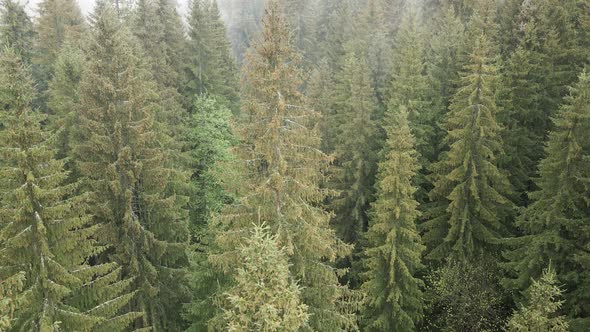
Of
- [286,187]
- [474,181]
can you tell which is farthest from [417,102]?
[286,187]

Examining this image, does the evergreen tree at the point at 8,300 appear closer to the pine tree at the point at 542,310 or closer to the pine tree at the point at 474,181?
the pine tree at the point at 542,310

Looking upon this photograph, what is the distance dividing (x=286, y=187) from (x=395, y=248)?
29.1ft

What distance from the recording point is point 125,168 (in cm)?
1950

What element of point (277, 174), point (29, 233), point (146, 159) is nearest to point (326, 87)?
point (146, 159)

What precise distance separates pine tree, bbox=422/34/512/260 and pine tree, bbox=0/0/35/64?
114 ft

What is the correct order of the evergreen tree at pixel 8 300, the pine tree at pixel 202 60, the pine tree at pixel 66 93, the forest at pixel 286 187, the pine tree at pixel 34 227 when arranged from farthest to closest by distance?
1. the pine tree at pixel 202 60
2. the pine tree at pixel 66 93
3. the forest at pixel 286 187
4. the pine tree at pixel 34 227
5. the evergreen tree at pixel 8 300

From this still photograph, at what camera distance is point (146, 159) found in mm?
19984

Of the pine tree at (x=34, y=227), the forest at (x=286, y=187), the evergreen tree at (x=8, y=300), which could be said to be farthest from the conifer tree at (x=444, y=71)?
the evergreen tree at (x=8, y=300)

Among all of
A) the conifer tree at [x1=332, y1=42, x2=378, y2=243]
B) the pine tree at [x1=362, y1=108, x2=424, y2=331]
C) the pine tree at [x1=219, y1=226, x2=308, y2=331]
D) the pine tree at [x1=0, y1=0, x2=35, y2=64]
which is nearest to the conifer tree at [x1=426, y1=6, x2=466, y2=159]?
the conifer tree at [x1=332, y1=42, x2=378, y2=243]

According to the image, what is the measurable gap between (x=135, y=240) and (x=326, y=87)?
67.1ft

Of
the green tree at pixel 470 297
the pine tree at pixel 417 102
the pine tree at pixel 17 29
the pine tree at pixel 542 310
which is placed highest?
the pine tree at pixel 17 29

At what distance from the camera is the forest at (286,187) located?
44.9 ft

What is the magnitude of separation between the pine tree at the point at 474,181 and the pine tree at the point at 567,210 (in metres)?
3.11

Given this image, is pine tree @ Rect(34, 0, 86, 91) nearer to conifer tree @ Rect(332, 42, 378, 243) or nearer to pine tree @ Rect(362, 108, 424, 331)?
conifer tree @ Rect(332, 42, 378, 243)
